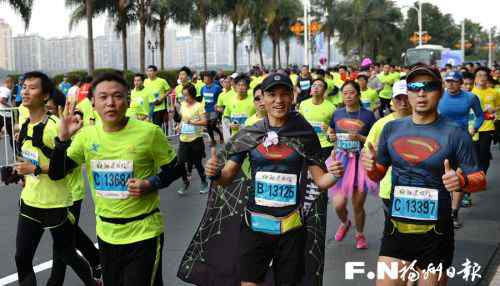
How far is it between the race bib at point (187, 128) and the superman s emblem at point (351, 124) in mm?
3603

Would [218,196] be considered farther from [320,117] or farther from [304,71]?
[304,71]

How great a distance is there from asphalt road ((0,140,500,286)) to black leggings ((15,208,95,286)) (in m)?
0.83

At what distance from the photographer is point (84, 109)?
10.8m

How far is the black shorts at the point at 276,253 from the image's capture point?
4.17m

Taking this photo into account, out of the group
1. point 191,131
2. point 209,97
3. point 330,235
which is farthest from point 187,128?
point 209,97

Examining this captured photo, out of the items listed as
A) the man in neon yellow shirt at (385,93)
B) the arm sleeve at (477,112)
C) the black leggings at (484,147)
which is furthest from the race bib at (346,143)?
the man in neon yellow shirt at (385,93)

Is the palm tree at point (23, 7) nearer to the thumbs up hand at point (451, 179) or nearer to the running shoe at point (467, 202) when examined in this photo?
the running shoe at point (467, 202)

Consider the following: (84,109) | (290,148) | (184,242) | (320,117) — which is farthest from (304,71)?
(290,148)

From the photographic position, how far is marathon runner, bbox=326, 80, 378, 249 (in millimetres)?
7125

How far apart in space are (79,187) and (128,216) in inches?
66.4

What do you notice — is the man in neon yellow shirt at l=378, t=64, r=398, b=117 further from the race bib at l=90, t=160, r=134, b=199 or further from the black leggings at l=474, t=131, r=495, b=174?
the race bib at l=90, t=160, r=134, b=199

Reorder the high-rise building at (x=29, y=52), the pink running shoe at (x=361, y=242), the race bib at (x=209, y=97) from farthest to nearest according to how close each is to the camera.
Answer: the high-rise building at (x=29, y=52)
the race bib at (x=209, y=97)
the pink running shoe at (x=361, y=242)

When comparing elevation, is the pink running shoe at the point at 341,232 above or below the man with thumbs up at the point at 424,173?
below

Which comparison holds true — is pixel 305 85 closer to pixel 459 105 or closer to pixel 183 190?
pixel 183 190
